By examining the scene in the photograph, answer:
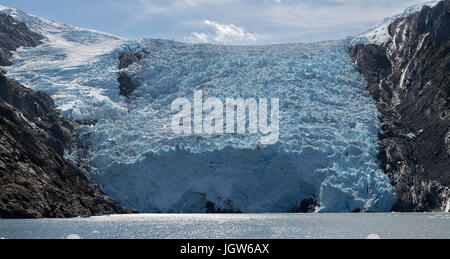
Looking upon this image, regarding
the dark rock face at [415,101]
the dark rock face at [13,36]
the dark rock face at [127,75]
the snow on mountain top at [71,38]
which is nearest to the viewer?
the dark rock face at [415,101]

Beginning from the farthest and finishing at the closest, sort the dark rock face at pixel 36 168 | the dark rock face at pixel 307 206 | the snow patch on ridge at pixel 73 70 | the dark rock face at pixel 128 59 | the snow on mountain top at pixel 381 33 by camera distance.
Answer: the snow on mountain top at pixel 381 33
the dark rock face at pixel 128 59
the snow patch on ridge at pixel 73 70
the dark rock face at pixel 307 206
the dark rock face at pixel 36 168

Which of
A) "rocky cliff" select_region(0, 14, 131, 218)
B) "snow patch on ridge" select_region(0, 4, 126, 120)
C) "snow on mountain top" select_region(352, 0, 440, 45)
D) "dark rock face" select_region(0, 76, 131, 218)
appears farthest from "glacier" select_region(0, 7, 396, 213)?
"dark rock face" select_region(0, 76, 131, 218)

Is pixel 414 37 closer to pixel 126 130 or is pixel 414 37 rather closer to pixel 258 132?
pixel 258 132

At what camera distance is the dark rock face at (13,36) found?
4658 inches

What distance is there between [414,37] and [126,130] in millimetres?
50394

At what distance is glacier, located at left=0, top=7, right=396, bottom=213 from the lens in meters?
86.4

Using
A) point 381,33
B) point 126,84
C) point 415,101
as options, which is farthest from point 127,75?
point 415,101

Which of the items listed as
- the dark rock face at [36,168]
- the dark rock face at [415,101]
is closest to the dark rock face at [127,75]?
the dark rock face at [36,168]

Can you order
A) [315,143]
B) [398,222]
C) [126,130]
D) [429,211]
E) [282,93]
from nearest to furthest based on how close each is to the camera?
[398,222] → [429,211] → [315,143] → [126,130] → [282,93]

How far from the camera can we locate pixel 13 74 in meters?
107

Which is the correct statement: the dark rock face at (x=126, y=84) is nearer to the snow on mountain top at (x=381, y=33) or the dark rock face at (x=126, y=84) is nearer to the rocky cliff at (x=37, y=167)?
the rocky cliff at (x=37, y=167)

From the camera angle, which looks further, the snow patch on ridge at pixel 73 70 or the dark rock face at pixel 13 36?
the dark rock face at pixel 13 36

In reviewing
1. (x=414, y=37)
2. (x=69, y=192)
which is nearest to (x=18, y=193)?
(x=69, y=192)
